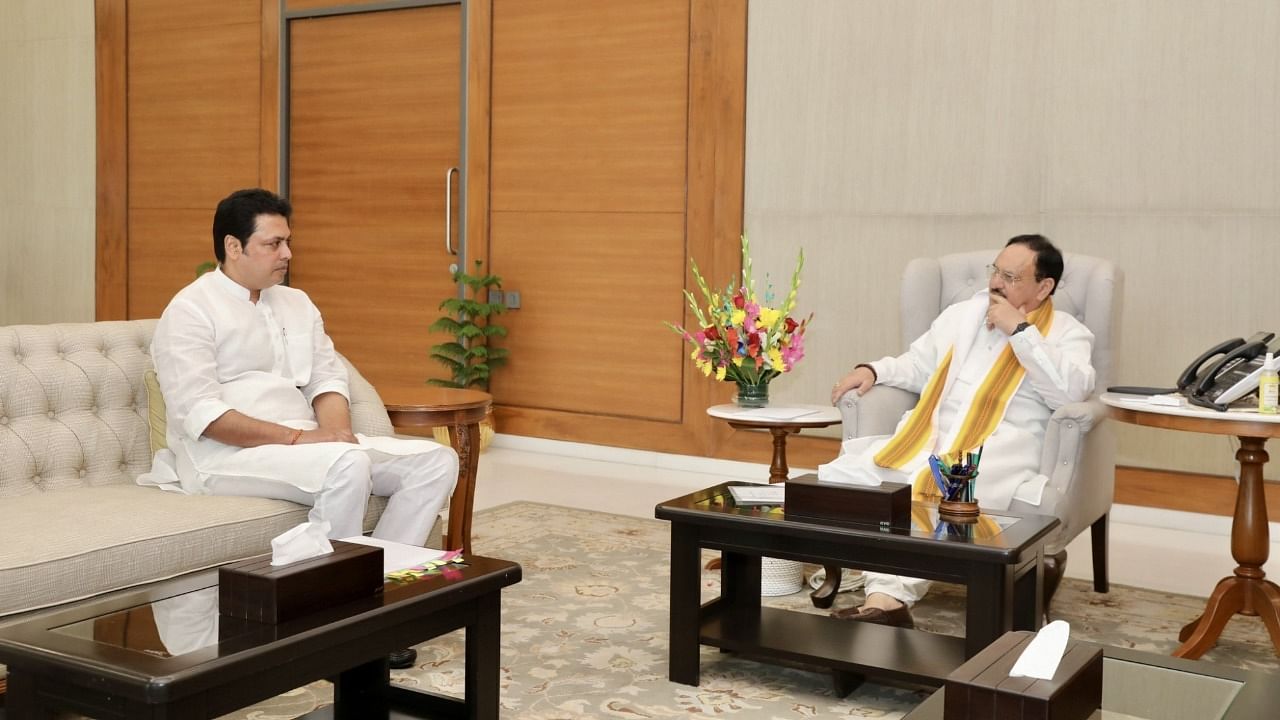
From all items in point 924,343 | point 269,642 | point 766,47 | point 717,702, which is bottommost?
point 717,702

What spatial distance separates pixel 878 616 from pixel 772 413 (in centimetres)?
101

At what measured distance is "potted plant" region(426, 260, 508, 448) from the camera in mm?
6844

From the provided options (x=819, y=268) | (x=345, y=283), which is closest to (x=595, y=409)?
(x=819, y=268)

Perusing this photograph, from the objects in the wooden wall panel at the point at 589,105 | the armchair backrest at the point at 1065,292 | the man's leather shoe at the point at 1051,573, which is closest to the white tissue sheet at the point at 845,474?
the man's leather shoe at the point at 1051,573

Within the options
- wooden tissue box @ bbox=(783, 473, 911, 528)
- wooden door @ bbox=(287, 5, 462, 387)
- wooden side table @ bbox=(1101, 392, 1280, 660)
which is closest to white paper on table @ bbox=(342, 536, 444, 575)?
wooden tissue box @ bbox=(783, 473, 911, 528)

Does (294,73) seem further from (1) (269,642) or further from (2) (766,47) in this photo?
(1) (269,642)

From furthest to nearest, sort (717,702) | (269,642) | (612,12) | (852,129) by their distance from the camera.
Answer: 1. (612,12)
2. (852,129)
3. (717,702)
4. (269,642)

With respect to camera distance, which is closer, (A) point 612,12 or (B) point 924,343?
(B) point 924,343

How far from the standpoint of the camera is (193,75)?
825cm

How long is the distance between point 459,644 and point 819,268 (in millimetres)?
3195

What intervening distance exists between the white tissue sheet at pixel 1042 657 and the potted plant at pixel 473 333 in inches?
200

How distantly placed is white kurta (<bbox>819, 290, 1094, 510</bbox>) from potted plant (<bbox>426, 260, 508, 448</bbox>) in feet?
10.2

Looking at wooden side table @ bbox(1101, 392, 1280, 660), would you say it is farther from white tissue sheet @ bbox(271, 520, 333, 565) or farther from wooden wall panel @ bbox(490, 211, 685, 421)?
wooden wall panel @ bbox(490, 211, 685, 421)

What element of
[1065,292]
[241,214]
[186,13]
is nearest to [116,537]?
[241,214]
